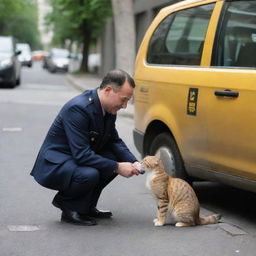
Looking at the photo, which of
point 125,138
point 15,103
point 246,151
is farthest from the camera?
point 15,103

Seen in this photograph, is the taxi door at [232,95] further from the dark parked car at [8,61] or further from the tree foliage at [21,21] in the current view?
the tree foliage at [21,21]

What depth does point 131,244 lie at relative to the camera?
14.6ft

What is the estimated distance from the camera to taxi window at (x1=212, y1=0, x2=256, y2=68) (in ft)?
16.3

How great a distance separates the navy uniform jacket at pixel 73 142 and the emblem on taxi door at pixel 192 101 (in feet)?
2.50

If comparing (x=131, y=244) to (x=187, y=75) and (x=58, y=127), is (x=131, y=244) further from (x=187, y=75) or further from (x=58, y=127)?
(x=187, y=75)

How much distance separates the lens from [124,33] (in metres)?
17.3

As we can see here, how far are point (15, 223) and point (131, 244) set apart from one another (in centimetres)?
112

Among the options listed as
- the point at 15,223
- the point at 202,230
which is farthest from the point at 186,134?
the point at 15,223

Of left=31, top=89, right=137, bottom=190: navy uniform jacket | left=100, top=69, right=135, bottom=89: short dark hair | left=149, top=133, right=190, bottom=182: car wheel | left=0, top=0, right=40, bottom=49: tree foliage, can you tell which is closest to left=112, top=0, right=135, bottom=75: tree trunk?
left=149, top=133, right=190, bottom=182: car wheel

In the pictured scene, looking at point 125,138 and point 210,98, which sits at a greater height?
point 210,98

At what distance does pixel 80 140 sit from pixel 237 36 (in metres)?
1.71

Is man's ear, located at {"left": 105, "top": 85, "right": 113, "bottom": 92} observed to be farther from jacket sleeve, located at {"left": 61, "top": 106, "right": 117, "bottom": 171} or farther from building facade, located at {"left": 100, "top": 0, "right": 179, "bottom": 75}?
building facade, located at {"left": 100, "top": 0, "right": 179, "bottom": 75}

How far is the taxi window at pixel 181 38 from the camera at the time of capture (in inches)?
215

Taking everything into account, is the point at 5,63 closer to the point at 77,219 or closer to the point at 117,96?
the point at 77,219
